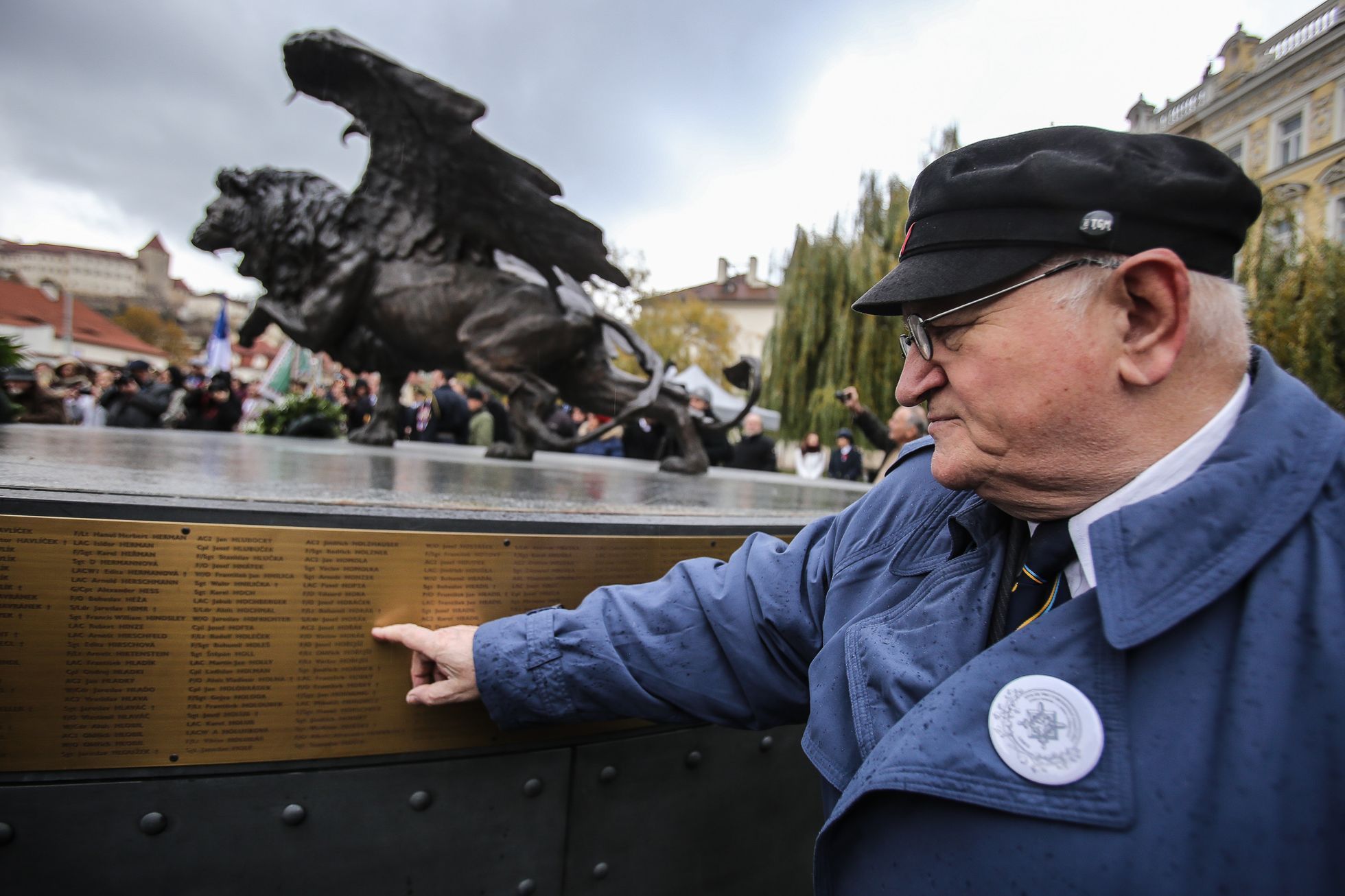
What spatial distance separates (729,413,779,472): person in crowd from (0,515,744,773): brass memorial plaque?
6200 mm

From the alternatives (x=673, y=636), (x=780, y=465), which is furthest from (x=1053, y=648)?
(x=780, y=465)

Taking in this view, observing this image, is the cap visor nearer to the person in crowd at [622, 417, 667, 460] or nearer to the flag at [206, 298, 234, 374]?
the person in crowd at [622, 417, 667, 460]

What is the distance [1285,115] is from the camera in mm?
9461

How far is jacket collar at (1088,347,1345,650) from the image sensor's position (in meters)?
0.78

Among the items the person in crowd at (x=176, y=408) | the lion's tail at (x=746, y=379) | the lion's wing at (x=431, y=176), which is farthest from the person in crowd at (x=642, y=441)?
the person in crowd at (x=176, y=408)

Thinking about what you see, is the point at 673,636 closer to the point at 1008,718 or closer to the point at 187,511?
the point at 1008,718

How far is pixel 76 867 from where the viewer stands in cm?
127

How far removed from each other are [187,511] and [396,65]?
2748 millimetres

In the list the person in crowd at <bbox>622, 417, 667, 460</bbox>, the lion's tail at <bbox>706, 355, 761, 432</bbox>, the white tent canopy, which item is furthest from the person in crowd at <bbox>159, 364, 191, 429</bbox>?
the white tent canopy

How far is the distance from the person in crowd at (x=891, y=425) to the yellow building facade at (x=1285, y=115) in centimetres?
437

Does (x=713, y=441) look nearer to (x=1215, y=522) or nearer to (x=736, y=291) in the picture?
(x=1215, y=522)

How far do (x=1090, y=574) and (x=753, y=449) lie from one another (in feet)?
22.4

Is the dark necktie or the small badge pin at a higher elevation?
the small badge pin

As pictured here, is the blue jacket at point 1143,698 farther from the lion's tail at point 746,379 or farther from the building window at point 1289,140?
the building window at point 1289,140
